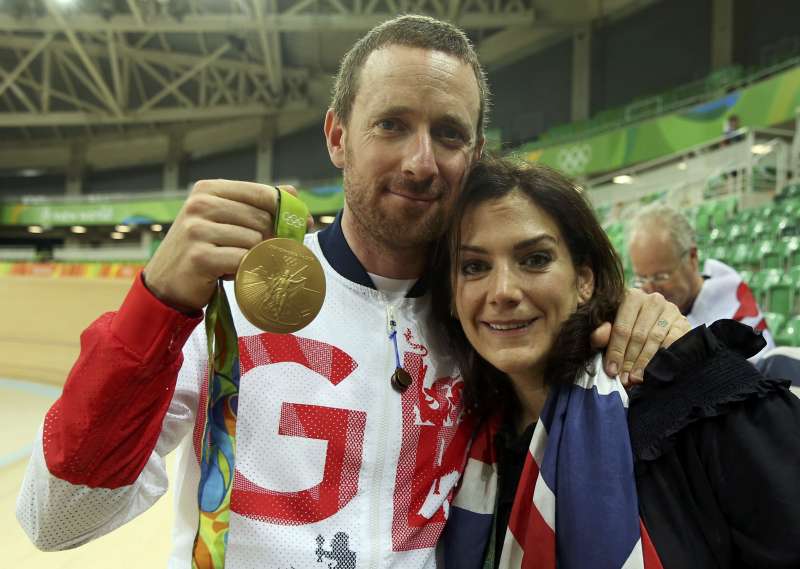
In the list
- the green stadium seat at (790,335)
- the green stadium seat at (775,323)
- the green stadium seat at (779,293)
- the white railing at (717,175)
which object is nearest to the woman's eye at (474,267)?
the green stadium seat at (790,335)

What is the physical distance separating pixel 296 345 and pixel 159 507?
196 cm

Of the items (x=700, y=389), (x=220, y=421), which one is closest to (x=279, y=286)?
(x=220, y=421)

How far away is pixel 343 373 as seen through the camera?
1.04 metres

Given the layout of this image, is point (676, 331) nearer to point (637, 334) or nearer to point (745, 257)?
point (637, 334)

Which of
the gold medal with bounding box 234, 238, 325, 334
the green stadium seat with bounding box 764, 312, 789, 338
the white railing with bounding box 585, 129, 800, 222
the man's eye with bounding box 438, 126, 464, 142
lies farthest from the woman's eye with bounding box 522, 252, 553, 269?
the white railing with bounding box 585, 129, 800, 222

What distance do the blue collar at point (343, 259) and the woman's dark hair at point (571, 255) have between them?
0.18ft

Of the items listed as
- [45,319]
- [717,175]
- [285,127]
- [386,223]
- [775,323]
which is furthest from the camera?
[285,127]

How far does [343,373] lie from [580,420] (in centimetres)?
42

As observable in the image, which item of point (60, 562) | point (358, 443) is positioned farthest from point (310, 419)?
point (60, 562)

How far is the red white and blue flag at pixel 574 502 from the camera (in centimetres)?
87

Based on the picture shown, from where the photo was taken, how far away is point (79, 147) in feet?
69.6

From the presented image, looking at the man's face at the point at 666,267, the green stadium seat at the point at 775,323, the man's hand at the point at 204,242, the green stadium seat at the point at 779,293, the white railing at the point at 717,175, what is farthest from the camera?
the white railing at the point at 717,175

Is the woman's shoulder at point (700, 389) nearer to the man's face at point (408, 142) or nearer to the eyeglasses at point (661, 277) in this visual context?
the man's face at point (408, 142)

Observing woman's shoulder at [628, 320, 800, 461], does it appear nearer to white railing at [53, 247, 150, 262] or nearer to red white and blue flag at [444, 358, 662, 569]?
red white and blue flag at [444, 358, 662, 569]
